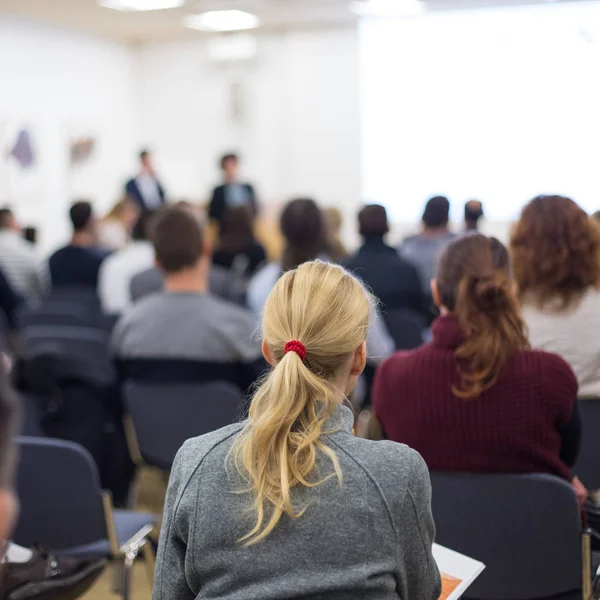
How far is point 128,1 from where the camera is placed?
8461 mm

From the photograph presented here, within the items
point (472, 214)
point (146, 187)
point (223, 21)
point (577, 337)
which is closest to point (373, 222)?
point (472, 214)

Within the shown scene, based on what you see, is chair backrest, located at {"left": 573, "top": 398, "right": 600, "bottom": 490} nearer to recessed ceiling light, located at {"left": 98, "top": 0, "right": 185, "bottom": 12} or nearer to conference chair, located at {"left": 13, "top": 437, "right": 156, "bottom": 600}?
conference chair, located at {"left": 13, "top": 437, "right": 156, "bottom": 600}

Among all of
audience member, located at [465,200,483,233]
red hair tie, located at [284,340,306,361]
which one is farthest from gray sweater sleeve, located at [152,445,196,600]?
audience member, located at [465,200,483,233]

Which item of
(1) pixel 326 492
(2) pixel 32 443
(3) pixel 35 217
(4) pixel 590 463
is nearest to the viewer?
(1) pixel 326 492

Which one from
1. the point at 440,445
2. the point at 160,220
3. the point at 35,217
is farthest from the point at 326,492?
the point at 35,217

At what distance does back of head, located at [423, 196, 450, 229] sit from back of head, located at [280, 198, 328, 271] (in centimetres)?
164

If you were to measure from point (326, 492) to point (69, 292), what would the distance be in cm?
429

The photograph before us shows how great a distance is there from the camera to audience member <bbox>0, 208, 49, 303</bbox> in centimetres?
594

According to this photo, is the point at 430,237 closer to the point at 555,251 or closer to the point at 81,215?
the point at 81,215

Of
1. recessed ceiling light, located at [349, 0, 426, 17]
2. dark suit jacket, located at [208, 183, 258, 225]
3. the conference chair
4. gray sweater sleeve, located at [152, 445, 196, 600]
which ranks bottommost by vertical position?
the conference chair

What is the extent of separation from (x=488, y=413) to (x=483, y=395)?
0.04 meters

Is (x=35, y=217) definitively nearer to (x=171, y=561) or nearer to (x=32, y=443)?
(x=32, y=443)

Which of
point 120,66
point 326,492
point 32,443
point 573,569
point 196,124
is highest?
point 120,66

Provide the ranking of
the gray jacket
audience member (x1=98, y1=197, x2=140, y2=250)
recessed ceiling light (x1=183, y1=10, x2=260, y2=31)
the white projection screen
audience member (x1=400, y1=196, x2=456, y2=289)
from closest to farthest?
the gray jacket, audience member (x1=400, y1=196, x2=456, y2=289), audience member (x1=98, y1=197, x2=140, y2=250), the white projection screen, recessed ceiling light (x1=183, y1=10, x2=260, y2=31)
